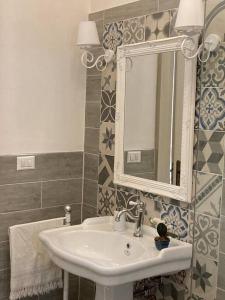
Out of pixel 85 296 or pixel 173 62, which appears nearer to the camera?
pixel 173 62

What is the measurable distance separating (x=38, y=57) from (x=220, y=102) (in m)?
1.14

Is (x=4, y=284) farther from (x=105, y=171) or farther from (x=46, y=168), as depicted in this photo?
(x=105, y=171)

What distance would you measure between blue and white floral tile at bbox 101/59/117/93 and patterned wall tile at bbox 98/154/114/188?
41 centimetres

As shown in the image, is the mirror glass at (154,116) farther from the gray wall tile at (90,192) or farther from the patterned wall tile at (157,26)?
the gray wall tile at (90,192)

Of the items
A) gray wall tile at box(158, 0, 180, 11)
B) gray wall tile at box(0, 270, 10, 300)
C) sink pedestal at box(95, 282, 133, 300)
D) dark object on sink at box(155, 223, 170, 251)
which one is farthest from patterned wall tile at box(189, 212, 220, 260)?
gray wall tile at box(0, 270, 10, 300)

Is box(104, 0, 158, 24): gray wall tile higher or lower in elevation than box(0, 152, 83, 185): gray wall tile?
higher

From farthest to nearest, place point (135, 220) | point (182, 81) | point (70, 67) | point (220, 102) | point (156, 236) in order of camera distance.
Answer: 1. point (70, 67)
2. point (135, 220)
3. point (156, 236)
4. point (182, 81)
5. point (220, 102)

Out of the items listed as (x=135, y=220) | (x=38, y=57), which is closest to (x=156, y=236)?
(x=135, y=220)

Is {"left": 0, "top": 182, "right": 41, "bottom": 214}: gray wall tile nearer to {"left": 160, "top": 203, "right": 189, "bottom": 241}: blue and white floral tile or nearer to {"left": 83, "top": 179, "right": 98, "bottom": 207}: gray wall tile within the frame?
{"left": 83, "top": 179, "right": 98, "bottom": 207}: gray wall tile

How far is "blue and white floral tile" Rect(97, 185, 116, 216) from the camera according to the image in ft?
8.51

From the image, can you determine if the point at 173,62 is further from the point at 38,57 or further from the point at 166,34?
the point at 38,57

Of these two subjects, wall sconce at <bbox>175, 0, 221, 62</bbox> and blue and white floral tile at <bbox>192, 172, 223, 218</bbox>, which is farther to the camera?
blue and white floral tile at <bbox>192, 172, 223, 218</bbox>

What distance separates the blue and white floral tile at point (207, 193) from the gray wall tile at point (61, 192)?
0.93 meters

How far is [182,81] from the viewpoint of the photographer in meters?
2.10
